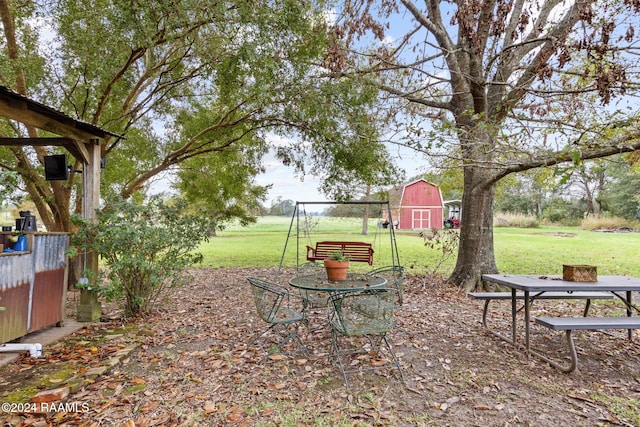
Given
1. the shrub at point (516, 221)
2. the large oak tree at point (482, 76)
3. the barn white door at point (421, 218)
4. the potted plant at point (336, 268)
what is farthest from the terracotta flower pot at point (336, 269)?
the shrub at point (516, 221)

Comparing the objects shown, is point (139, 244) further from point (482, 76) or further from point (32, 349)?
point (482, 76)

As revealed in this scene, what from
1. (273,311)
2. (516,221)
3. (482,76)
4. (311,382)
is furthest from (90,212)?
Answer: (516,221)

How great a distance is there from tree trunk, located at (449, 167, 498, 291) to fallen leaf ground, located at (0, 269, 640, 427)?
2221 mm

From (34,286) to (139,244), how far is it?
1.09m

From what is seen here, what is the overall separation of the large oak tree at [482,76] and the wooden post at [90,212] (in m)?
3.71

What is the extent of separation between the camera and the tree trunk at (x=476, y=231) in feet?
21.8

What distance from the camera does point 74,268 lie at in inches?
266

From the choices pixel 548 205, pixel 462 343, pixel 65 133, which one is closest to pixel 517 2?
pixel 462 343

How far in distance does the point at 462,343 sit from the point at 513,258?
324 inches

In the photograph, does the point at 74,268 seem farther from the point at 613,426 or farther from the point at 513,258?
the point at 513,258

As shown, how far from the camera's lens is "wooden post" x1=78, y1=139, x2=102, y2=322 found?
179 inches

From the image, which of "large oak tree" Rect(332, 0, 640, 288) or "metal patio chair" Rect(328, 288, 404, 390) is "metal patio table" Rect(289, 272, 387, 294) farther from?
"large oak tree" Rect(332, 0, 640, 288)

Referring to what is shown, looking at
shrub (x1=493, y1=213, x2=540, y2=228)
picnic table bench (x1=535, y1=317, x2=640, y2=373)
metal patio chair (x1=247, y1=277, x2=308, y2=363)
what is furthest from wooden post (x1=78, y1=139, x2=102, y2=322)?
shrub (x1=493, y1=213, x2=540, y2=228)

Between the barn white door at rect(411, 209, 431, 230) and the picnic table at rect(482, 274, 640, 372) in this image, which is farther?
the barn white door at rect(411, 209, 431, 230)
